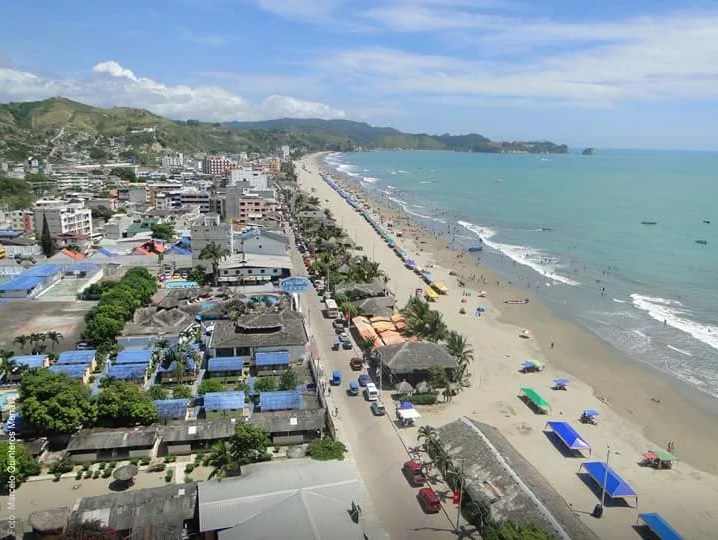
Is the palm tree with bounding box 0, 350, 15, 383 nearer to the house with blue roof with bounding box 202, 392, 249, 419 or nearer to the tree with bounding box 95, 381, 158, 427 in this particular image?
the tree with bounding box 95, 381, 158, 427

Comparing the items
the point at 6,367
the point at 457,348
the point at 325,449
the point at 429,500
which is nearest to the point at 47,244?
the point at 6,367

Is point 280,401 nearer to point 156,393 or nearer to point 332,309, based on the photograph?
point 156,393

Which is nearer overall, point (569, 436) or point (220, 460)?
point (220, 460)

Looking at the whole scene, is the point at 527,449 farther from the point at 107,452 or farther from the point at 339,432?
the point at 107,452

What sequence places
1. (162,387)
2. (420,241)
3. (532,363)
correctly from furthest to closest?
(420,241) → (532,363) → (162,387)

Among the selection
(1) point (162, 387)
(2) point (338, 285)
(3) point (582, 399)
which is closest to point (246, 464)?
(1) point (162, 387)

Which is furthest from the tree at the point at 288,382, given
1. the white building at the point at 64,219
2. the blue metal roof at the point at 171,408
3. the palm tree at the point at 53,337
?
the white building at the point at 64,219
